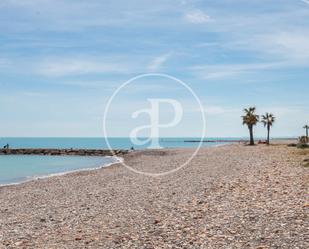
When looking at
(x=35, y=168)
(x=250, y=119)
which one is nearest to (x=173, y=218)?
(x=35, y=168)

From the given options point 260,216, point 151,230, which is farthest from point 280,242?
point 151,230

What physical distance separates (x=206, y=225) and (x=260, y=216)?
1813 mm

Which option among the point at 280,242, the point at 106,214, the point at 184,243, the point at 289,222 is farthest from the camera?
the point at 106,214

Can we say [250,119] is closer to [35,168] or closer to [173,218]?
[35,168]

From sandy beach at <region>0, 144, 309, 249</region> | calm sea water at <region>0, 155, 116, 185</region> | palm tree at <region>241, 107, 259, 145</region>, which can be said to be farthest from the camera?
palm tree at <region>241, 107, 259, 145</region>

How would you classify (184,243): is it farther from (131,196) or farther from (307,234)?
(131,196)

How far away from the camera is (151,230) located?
567 inches

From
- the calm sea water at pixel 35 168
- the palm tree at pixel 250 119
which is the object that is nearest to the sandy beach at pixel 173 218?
the calm sea water at pixel 35 168

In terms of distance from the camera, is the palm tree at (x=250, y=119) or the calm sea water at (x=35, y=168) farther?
the palm tree at (x=250, y=119)

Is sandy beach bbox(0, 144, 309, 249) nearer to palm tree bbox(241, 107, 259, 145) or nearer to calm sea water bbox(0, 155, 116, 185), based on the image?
calm sea water bbox(0, 155, 116, 185)

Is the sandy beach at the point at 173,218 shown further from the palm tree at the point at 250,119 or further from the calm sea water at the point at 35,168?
the palm tree at the point at 250,119

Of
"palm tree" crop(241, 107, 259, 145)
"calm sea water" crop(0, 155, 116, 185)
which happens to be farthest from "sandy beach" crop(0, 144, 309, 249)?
"palm tree" crop(241, 107, 259, 145)

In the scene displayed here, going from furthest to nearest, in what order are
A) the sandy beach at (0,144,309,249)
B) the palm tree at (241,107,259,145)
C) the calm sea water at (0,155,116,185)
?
1. the palm tree at (241,107,259,145)
2. the calm sea water at (0,155,116,185)
3. the sandy beach at (0,144,309,249)

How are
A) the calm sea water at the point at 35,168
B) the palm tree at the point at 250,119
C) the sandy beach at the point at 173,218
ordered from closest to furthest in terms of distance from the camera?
the sandy beach at the point at 173,218
the calm sea water at the point at 35,168
the palm tree at the point at 250,119
